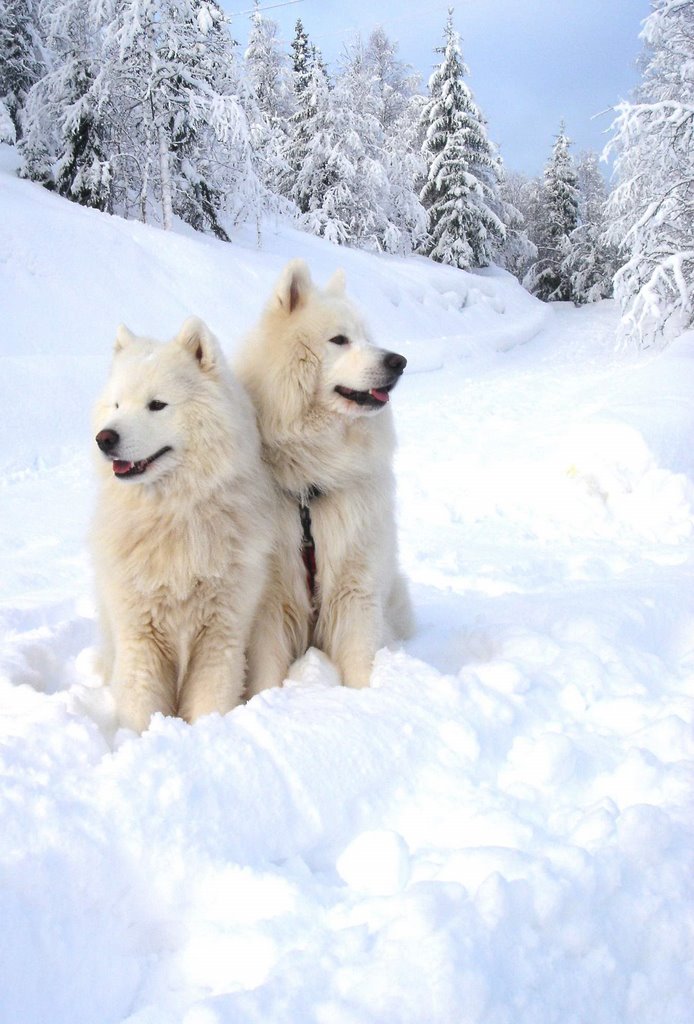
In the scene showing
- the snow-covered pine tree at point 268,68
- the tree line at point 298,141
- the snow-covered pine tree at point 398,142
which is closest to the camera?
the tree line at point 298,141

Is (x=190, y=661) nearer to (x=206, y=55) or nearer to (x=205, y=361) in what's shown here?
(x=205, y=361)

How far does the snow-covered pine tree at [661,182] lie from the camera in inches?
576

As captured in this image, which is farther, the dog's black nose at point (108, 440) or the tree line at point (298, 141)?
the tree line at point (298, 141)

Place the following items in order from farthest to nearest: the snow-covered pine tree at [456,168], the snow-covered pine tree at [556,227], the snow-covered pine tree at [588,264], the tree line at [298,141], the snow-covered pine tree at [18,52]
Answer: the snow-covered pine tree at [556,227], the snow-covered pine tree at [588,264], the snow-covered pine tree at [456,168], the snow-covered pine tree at [18,52], the tree line at [298,141]

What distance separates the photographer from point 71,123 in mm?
16500

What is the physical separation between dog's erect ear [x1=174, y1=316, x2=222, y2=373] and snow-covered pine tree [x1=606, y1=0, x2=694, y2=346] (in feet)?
47.6

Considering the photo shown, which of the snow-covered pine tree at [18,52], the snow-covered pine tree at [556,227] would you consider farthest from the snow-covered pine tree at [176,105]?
the snow-covered pine tree at [556,227]

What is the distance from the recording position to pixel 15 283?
10.9m

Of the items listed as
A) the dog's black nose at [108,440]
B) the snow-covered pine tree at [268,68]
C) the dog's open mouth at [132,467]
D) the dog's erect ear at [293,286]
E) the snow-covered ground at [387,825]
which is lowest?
the snow-covered ground at [387,825]

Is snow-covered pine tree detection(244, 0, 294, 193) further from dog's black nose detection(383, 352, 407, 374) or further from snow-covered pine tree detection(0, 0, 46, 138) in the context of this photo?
dog's black nose detection(383, 352, 407, 374)

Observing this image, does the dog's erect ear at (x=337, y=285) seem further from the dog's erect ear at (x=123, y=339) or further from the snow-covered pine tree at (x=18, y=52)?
the snow-covered pine tree at (x=18, y=52)

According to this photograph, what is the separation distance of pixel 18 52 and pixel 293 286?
83.3ft

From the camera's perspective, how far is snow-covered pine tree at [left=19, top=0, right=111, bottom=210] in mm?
16750

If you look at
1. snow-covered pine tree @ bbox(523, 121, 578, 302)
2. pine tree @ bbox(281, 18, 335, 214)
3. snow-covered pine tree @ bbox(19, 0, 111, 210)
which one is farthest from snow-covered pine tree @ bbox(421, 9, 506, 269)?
snow-covered pine tree @ bbox(19, 0, 111, 210)
